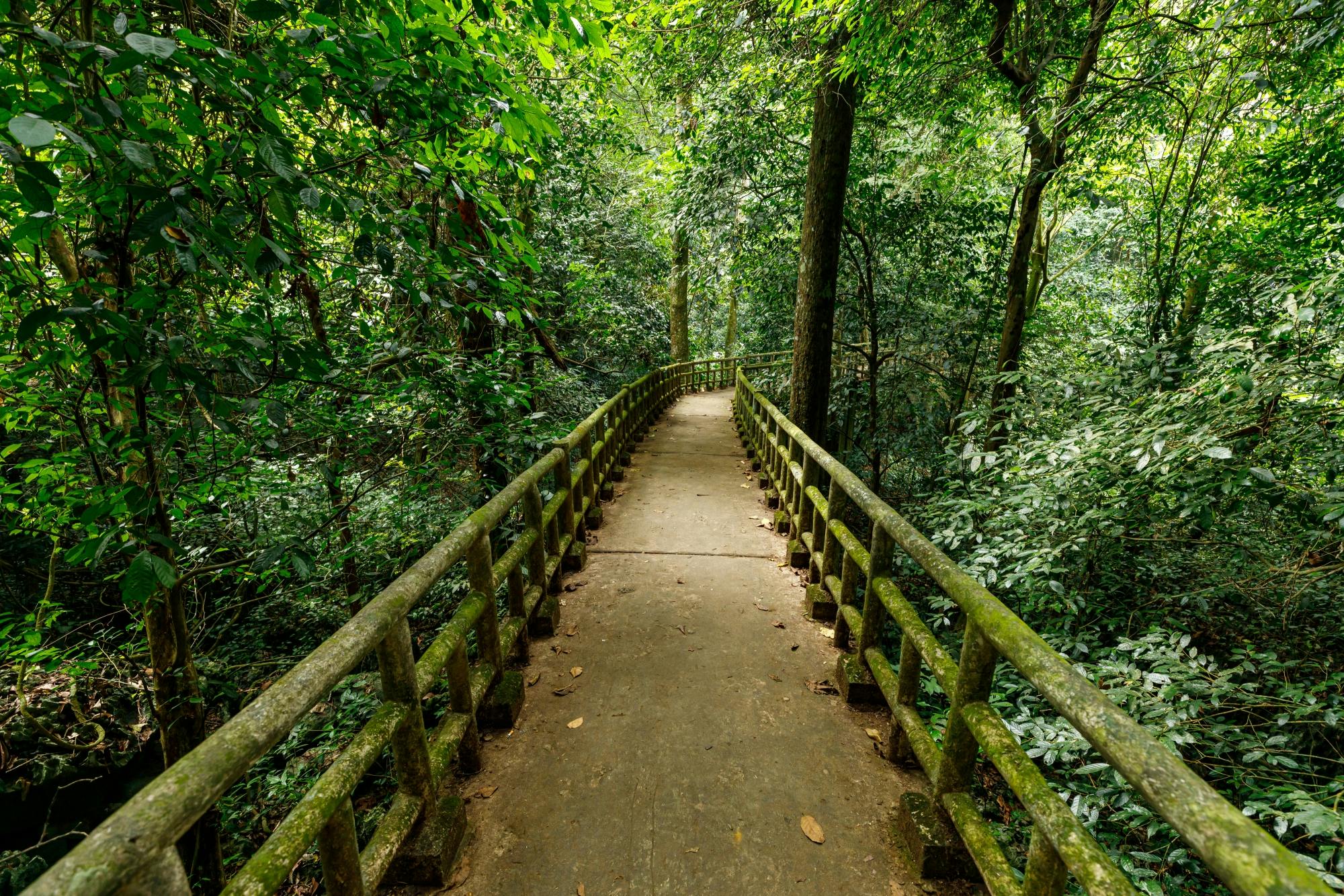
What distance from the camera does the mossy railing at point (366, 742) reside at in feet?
3.46

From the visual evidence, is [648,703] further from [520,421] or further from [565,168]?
[565,168]

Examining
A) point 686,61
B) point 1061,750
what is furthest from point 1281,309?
point 686,61

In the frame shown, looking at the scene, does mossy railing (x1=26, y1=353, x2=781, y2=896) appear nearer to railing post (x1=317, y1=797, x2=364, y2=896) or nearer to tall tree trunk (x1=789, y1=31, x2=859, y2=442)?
railing post (x1=317, y1=797, x2=364, y2=896)

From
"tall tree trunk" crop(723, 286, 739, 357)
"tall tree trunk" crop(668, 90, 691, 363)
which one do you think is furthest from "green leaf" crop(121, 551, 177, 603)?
"tall tree trunk" crop(723, 286, 739, 357)

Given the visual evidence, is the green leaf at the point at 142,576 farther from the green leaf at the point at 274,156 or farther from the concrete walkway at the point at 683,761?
the concrete walkway at the point at 683,761

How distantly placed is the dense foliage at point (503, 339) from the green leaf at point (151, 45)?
0.01 m

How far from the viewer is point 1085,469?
4.20 meters

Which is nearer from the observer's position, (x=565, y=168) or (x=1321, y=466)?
(x=1321, y=466)

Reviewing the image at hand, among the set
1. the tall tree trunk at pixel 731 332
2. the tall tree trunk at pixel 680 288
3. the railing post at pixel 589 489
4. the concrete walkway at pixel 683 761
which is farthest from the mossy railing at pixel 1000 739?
the tall tree trunk at pixel 731 332

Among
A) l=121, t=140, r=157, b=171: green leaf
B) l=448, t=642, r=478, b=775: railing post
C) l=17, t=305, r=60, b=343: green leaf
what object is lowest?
l=448, t=642, r=478, b=775: railing post

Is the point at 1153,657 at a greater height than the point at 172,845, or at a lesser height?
lesser

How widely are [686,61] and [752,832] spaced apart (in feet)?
34.3

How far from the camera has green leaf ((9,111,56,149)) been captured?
1300mm

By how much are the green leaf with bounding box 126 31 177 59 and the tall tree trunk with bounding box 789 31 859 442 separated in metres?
6.43
